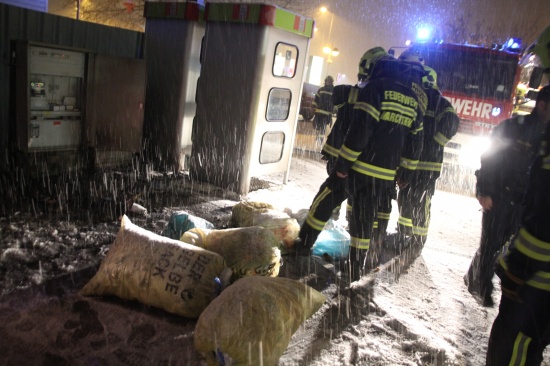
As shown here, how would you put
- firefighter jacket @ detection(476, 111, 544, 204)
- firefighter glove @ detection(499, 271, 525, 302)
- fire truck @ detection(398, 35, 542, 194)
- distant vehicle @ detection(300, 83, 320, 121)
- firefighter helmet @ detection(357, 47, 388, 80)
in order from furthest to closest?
distant vehicle @ detection(300, 83, 320, 121) → fire truck @ detection(398, 35, 542, 194) → firefighter helmet @ detection(357, 47, 388, 80) → firefighter jacket @ detection(476, 111, 544, 204) → firefighter glove @ detection(499, 271, 525, 302)

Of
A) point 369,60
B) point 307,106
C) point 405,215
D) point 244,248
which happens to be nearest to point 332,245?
point 405,215

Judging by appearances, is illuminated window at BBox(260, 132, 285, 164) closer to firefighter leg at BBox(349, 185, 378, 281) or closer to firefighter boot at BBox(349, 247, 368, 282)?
firefighter leg at BBox(349, 185, 378, 281)

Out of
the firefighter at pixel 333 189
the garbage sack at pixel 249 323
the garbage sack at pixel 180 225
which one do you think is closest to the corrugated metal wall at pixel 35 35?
the garbage sack at pixel 180 225

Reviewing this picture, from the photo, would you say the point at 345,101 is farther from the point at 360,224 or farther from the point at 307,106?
the point at 307,106

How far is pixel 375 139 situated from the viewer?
355cm

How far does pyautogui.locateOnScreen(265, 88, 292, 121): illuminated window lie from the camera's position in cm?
588

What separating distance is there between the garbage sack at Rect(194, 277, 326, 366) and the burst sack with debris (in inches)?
54.6

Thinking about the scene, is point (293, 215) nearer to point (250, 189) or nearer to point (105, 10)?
point (250, 189)

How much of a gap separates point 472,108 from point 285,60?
4.23 metres

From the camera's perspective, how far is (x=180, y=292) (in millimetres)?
2719

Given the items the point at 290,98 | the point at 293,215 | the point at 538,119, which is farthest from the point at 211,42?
the point at 538,119

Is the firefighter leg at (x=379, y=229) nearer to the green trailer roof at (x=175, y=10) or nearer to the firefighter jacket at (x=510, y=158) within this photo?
the firefighter jacket at (x=510, y=158)

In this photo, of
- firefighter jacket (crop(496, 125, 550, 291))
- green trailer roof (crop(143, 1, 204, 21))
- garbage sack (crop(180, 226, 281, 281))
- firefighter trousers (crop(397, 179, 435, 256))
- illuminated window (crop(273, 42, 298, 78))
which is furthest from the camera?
green trailer roof (crop(143, 1, 204, 21))

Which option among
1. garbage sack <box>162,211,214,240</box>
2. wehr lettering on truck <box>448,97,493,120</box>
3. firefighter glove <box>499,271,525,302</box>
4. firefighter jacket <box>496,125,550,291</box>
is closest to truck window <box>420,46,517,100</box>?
wehr lettering on truck <box>448,97,493,120</box>
